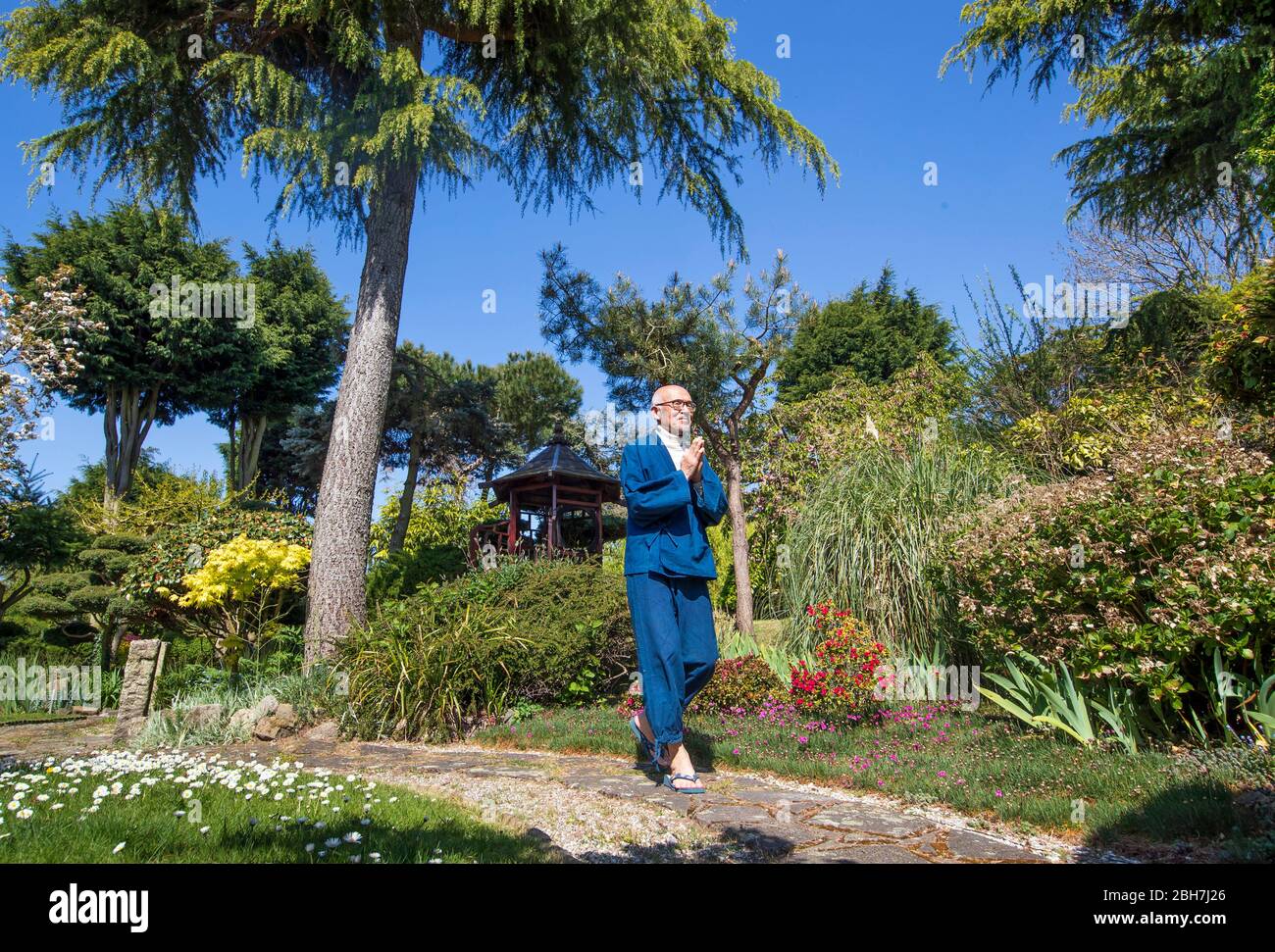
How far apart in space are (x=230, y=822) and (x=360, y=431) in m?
5.27

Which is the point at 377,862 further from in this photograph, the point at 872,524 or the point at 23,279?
the point at 23,279

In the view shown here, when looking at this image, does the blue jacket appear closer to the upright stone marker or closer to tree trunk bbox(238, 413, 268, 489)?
the upright stone marker

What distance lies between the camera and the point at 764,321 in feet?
34.3

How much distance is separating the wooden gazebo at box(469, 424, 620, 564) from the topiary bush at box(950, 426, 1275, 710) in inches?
269

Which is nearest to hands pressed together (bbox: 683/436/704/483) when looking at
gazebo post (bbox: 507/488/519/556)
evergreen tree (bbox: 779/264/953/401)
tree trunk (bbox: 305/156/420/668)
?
tree trunk (bbox: 305/156/420/668)

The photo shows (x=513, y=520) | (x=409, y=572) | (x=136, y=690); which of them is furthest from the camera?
(x=513, y=520)

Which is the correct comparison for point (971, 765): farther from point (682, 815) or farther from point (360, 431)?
point (360, 431)

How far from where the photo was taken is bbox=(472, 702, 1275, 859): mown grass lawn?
283 cm

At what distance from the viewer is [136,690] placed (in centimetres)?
602

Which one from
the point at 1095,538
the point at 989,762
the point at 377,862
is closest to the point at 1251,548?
the point at 1095,538

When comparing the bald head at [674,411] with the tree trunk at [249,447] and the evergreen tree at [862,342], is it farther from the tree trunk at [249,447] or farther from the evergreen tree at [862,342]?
the tree trunk at [249,447]

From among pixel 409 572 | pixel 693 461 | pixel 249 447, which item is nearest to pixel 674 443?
pixel 693 461

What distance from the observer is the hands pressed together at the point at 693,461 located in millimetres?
3437

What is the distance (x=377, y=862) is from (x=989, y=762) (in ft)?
9.74
